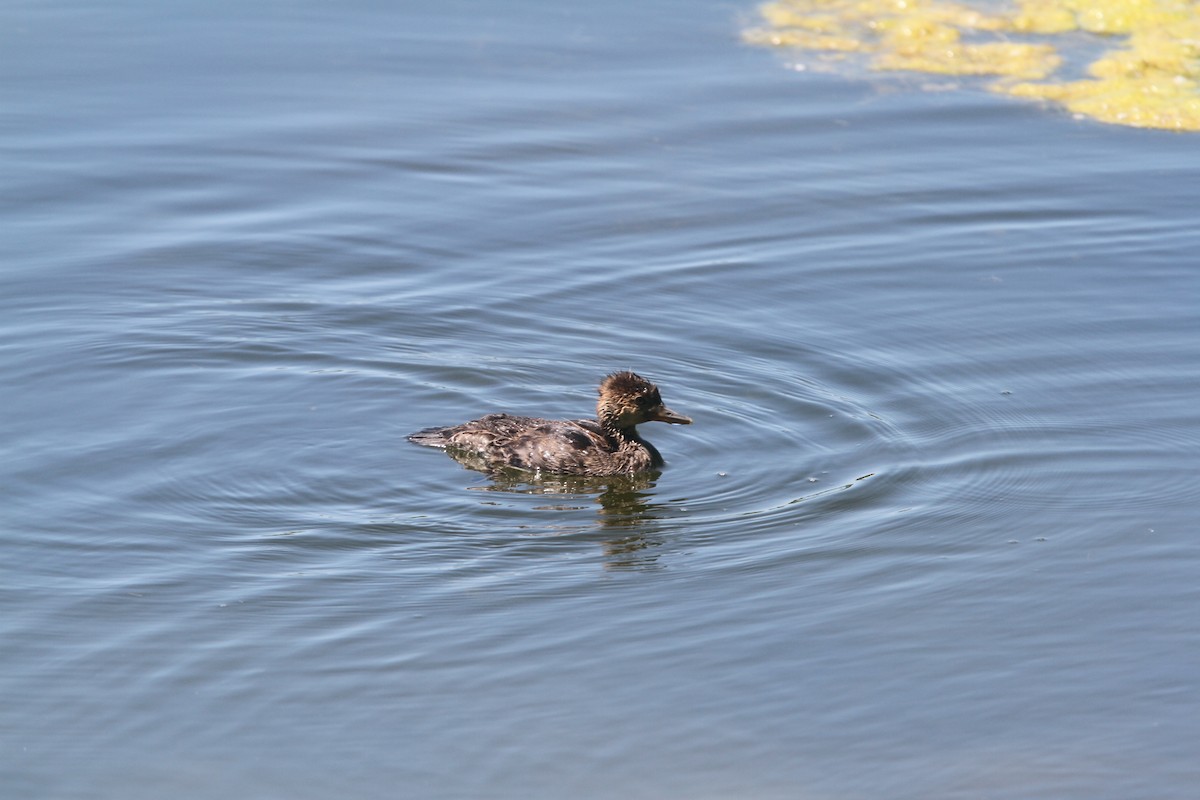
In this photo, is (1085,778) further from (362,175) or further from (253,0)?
(253,0)

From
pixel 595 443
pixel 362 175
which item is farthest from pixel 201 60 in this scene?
pixel 595 443

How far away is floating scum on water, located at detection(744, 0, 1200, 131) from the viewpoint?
16.6m

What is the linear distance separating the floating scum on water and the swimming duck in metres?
8.07

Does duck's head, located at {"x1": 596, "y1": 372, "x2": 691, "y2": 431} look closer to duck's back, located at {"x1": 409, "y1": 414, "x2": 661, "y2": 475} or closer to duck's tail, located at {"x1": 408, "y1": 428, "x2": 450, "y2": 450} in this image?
duck's back, located at {"x1": 409, "y1": 414, "x2": 661, "y2": 475}

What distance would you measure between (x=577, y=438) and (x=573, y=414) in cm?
95

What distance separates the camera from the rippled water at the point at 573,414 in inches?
277

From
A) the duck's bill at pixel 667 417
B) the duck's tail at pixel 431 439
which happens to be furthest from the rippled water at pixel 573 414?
the duck's bill at pixel 667 417

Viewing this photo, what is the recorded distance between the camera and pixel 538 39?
18.1 meters

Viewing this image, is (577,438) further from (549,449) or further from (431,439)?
(431,439)

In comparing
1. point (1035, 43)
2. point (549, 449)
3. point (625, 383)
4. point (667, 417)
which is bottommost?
point (549, 449)

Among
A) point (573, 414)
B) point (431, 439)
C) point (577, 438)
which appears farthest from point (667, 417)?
point (431, 439)

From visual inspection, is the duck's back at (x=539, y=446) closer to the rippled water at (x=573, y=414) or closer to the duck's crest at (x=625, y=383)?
the rippled water at (x=573, y=414)

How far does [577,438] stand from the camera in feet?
33.8

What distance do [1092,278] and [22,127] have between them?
32.7 feet
